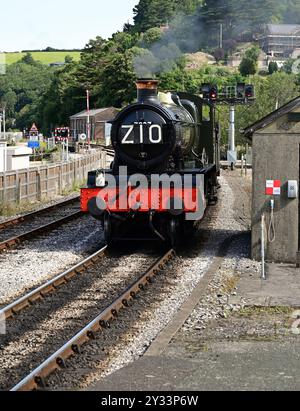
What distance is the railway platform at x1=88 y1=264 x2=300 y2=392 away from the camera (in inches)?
255

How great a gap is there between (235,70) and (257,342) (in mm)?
146376

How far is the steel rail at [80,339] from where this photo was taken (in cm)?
648

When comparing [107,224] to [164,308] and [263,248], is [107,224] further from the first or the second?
[164,308]

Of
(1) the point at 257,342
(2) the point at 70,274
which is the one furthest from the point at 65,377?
(2) the point at 70,274

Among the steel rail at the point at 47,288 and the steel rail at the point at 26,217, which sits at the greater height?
the steel rail at the point at 26,217

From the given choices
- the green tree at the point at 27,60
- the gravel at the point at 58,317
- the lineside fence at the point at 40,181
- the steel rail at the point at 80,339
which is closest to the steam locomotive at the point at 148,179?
the gravel at the point at 58,317

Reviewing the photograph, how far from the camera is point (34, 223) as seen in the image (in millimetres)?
19000

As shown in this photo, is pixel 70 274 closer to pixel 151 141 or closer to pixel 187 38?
pixel 151 141

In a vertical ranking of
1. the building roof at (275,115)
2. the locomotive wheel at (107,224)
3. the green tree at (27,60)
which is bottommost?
the locomotive wheel at (107,224)

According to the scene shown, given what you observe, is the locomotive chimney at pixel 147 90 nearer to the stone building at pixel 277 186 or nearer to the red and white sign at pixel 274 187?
the stone building at pixel 277 186

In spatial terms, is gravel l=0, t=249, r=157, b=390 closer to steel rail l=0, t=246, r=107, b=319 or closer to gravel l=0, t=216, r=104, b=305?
steel rail l=0, t=246, r=107, b=319

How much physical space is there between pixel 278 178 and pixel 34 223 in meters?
8.43

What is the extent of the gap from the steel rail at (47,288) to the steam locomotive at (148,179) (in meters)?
1.14

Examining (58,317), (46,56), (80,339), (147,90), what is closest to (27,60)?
(46,56)
